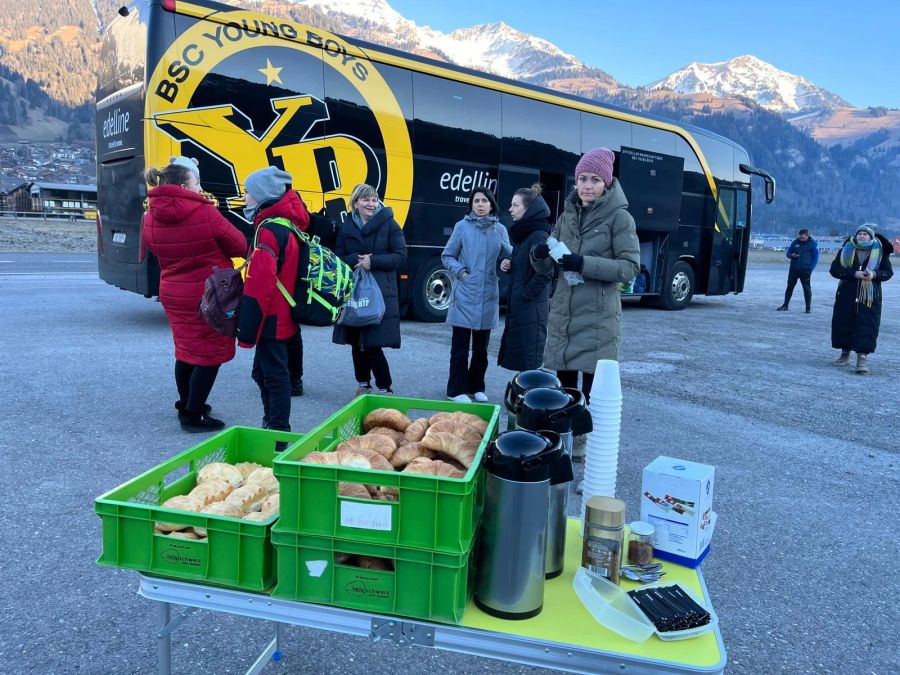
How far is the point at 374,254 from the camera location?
5.61m

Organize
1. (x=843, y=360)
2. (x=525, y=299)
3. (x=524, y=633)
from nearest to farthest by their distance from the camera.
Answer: (x=524, y=633) < (x=525, y=299) < (x=843, y=360)

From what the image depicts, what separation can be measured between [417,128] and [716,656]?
9.75m

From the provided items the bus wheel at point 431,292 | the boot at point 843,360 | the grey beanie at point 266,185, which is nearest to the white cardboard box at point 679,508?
the grey beanie at point 266,185

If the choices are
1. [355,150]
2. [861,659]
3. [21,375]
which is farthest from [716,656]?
[355,150]

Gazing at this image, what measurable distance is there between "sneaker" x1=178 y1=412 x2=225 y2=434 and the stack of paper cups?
138 inches

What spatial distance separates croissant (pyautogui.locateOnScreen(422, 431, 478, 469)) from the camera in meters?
2.01

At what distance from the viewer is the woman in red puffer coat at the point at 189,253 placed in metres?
4.41

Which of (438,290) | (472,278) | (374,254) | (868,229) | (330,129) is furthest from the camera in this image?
(438,290)

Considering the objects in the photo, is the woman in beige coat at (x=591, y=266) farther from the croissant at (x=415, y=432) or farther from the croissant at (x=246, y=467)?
the croissant at (x=246, y=467)

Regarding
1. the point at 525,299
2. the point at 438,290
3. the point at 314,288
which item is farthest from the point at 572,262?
the point at 438,290

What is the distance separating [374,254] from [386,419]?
336cm

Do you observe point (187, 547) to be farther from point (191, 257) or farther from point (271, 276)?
point (191, 257)

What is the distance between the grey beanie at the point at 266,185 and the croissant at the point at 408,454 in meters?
2.48

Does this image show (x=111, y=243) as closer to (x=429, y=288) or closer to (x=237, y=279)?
(x=429, y=288)
